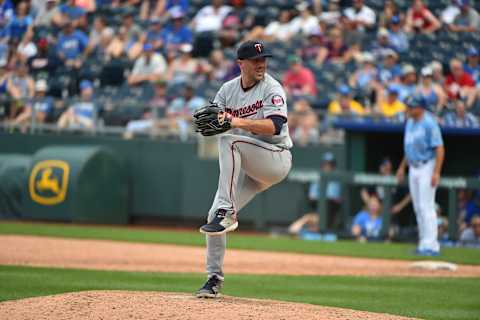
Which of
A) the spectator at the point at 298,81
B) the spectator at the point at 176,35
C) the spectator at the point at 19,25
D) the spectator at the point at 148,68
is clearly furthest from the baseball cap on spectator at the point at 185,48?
the spectator at the point at 19,25

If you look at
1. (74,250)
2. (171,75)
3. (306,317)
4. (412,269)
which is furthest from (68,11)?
(306,317)

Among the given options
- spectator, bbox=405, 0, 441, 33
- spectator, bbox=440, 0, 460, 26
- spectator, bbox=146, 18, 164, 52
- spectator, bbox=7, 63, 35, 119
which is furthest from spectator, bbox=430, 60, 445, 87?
spectator, bbox=7, 63, 35, 119

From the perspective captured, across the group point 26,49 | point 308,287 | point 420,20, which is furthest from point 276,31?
point 308,287

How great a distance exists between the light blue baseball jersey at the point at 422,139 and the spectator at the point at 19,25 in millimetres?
11549

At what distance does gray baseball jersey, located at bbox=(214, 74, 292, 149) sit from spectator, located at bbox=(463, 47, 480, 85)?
9128 mm

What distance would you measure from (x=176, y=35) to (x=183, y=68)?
1245mm

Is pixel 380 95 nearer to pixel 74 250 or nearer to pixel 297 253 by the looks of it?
pixel 297 253

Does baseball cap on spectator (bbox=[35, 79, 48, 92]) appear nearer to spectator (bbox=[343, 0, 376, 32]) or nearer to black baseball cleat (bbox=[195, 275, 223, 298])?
spectator (bbox=[343, 0, 376, 32])

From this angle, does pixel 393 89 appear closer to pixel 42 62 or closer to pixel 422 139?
pixel 422 139

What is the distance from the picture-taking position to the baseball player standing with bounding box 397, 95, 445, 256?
37.8 feet

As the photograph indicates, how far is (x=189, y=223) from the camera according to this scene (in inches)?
661

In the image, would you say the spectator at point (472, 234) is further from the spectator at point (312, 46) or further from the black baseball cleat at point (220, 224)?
the black baseball cleat at point (220, 224)

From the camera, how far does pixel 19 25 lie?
20734 millimetres

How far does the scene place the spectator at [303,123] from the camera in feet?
49.0
